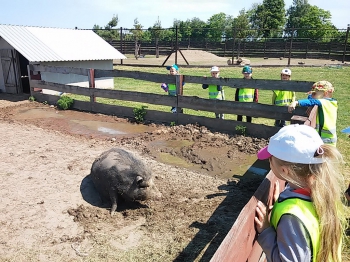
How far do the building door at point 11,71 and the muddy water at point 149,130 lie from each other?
342cm

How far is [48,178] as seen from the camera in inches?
217

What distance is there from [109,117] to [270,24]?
58.5 metres

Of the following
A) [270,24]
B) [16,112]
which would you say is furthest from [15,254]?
[270,24]

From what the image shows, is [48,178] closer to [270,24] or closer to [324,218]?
[324,218]

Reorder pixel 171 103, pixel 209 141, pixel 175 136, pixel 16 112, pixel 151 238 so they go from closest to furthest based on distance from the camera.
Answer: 1. pixel 151 238
2. pixel 209 141
3. pixel 175 136
4. pixel 171 103
5. pixel 16 112

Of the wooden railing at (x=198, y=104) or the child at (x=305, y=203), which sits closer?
the child at (x=305, y=203)

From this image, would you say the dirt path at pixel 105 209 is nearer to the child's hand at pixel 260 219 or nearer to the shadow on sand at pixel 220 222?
the shadow on sand at pixel 220 222

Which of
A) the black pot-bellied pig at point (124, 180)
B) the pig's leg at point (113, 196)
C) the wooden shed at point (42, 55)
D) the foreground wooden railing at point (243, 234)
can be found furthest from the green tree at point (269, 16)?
the foreground wooden railing at point (243, 234)

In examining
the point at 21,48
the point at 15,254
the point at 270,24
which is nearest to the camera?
the point at 15,254

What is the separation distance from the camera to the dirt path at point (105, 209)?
3.67 m

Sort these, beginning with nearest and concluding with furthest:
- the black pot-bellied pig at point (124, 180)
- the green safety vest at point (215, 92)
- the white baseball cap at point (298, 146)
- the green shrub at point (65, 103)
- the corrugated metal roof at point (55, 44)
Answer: the white baseball cap at point (298, 146), the black pot-bellied pig at point (124, 180), the green safety vest at point (215, 92), the green shrub at point (65, 103), the corrugated metal roof at point (55, 44)

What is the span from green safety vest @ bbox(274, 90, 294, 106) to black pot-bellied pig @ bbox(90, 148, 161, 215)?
4.04 m

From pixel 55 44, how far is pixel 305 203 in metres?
15.2

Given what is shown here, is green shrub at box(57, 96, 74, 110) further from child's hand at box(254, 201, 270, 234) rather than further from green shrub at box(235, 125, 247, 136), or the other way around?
child's hand at box(254, 201, 270, 234)
